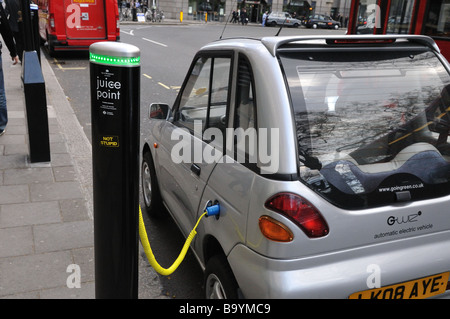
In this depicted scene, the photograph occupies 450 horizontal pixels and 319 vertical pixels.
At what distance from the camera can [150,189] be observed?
404 centimetres

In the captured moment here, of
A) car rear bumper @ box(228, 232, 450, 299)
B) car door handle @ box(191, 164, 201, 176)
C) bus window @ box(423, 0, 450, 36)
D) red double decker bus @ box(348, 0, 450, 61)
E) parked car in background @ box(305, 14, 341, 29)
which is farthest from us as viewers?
parked car in background @ box(305, 14, 341, 29)

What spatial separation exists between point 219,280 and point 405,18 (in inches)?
305

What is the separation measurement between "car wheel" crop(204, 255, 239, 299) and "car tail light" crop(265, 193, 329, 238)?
1.67 feet

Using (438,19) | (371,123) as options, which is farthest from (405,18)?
(371,123)

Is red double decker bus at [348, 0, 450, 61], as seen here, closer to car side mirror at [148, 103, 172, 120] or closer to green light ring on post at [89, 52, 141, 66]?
car side mirror at [148, 103, 172, 120]

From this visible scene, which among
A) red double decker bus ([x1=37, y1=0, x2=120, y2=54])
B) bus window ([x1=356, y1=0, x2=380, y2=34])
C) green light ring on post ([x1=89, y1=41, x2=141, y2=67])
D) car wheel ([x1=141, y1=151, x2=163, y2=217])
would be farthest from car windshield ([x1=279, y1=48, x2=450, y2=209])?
red double decker bus ([x1=37, y1=0, x2=120, y2=54])

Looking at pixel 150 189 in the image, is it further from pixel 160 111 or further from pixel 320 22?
pixel 320 22

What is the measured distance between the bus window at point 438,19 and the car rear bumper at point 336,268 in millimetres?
6642

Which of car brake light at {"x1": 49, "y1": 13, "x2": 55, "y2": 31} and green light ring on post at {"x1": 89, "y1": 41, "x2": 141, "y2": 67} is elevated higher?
green light ring on post at {"x1": 89, "y1": 41, "x2": 141, "y2": 67}

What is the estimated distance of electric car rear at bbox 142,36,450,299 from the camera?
208cm

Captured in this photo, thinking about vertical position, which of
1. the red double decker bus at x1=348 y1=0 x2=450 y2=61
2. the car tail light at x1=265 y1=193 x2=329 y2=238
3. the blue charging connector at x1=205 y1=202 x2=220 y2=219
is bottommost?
the blue charging connector at x1=205 y1=202 x2=220 y2=219

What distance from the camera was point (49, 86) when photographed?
10109mm

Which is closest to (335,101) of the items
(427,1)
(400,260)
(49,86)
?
(400,260)
